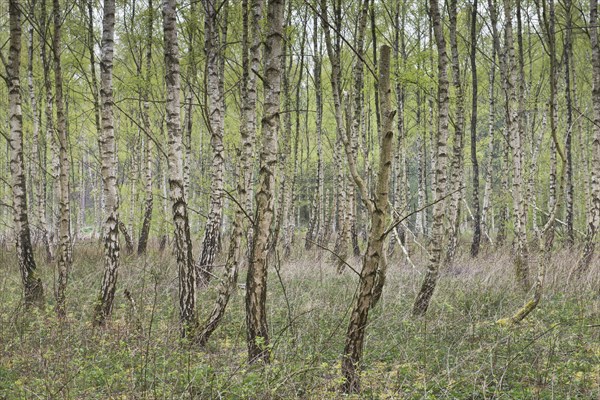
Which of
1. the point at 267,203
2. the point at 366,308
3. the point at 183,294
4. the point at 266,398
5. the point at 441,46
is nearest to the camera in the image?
the point at 266,398

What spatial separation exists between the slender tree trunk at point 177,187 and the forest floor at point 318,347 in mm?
398

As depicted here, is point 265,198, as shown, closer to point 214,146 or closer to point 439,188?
point 439,188

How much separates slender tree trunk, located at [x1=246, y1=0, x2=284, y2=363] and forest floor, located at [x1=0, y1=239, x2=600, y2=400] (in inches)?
11.8

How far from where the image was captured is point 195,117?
71.7 ft

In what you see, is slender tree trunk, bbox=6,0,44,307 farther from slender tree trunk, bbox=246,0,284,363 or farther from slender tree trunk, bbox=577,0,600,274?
slender tree trunk, bbox=577,0,600,274

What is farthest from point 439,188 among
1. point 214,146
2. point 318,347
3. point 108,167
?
point 108,167

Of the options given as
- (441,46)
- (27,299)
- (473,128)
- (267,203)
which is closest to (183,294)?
(267,203)

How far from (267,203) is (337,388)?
1.59 metres

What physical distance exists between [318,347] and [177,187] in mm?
2186

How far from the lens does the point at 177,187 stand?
197 inches

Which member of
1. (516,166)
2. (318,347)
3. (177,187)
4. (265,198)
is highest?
(516,166)

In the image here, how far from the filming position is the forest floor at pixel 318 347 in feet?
11.7

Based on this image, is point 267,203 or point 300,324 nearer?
point 267,203

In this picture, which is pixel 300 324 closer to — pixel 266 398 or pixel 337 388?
pixel 337 388
